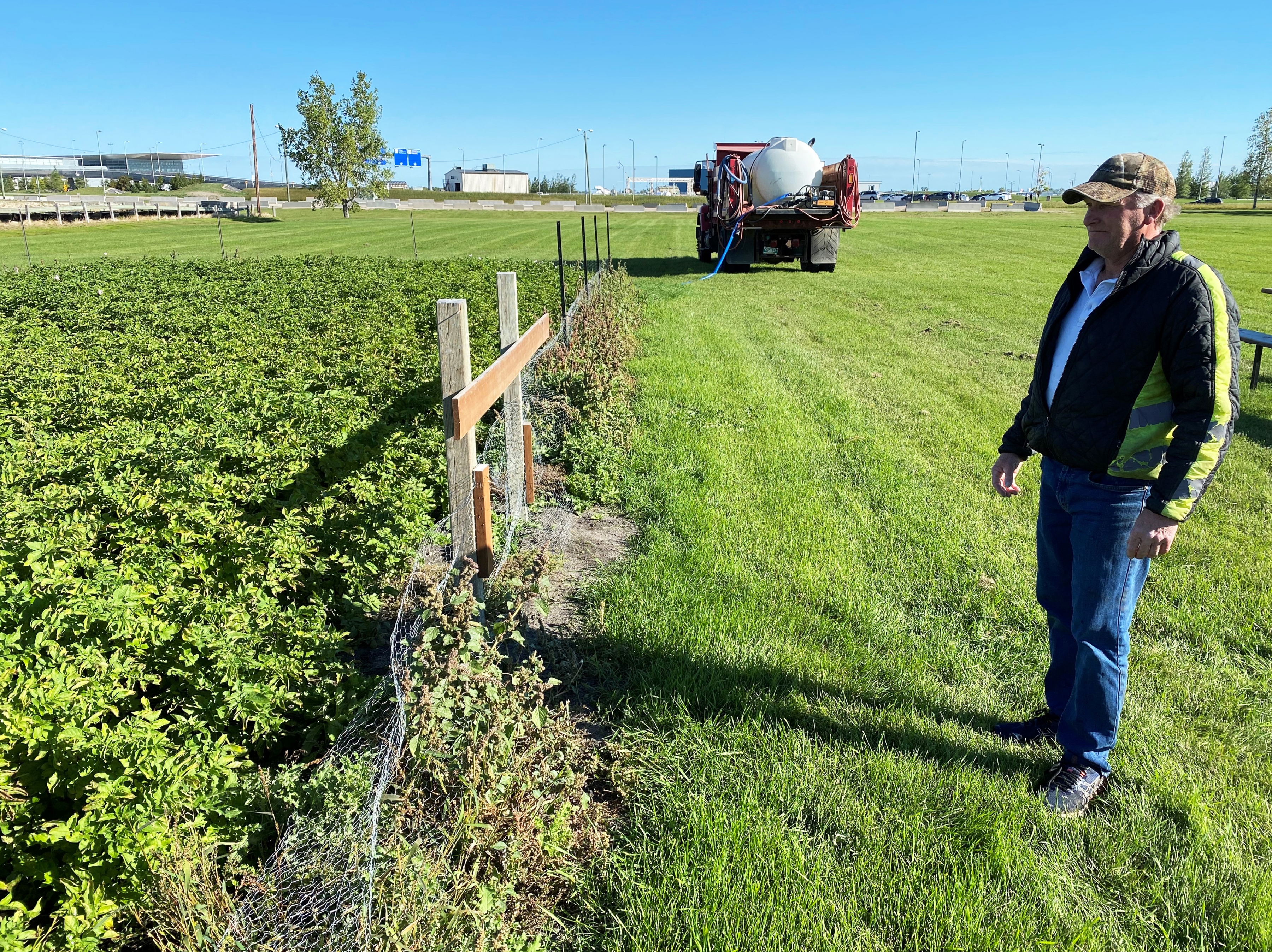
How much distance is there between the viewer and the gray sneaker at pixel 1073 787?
2.91 metres

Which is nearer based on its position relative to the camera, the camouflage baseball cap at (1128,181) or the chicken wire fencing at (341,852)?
the chicken wire fencing at (341,852)

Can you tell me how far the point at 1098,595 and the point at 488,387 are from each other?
95.2 inches

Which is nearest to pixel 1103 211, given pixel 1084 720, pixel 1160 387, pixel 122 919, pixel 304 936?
pixel 1160 387

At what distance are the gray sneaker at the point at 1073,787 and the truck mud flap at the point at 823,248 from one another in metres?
18.4

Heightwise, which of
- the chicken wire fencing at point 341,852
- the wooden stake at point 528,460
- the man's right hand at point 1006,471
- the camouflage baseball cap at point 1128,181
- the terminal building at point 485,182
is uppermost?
the terminal building at point 485,182

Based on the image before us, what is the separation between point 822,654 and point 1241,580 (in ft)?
8.49

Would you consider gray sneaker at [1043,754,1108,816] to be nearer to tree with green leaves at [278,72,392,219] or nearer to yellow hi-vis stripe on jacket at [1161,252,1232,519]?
yellow hi-vis stripe on jacket at [1161,252,1232,519]

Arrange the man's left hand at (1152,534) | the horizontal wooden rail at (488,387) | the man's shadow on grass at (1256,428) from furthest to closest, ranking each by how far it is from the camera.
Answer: the man's shadow on grass at (1256,428) < the horizontal wooden rail at (488,387) < the man's left hand at (1152,534)

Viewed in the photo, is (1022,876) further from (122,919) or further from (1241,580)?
(1241,580)

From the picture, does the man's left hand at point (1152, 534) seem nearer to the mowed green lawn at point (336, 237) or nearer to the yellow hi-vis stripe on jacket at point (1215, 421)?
the yellow hi-vis stripe on jacket at point (1215, 421)

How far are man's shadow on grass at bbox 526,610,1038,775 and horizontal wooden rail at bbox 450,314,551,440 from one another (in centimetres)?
118

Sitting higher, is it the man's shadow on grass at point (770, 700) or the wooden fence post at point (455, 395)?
the wooden fence post at point (455, 395)

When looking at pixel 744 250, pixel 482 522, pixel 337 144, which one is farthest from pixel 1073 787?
pixel 337 144

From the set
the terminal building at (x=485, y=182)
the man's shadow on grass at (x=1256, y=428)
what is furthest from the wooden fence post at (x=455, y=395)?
the terminal building at (x=485, y=182)
